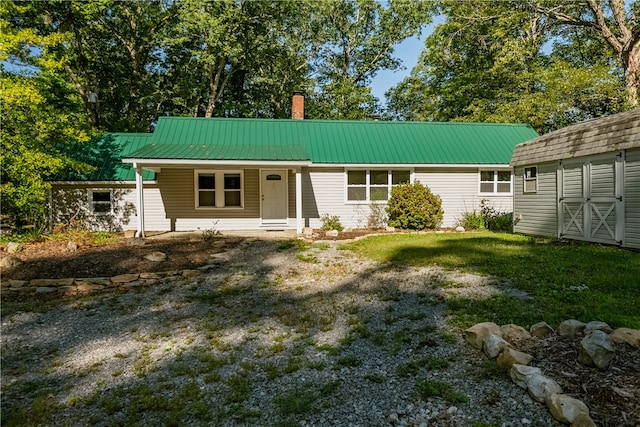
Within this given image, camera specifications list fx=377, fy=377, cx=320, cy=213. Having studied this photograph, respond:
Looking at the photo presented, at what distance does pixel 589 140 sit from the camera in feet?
33.3

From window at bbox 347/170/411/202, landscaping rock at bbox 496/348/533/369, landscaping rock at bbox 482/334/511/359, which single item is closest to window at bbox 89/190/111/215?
window at bbox 347/170/411/202

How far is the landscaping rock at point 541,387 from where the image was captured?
304 cm

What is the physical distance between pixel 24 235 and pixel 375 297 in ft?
35.4

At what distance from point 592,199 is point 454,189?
5723 millimetres

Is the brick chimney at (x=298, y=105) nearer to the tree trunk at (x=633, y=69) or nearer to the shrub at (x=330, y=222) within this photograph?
the shrub at (x=330, y=222)

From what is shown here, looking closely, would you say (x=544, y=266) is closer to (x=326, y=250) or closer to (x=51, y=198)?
(x=326, y=250)

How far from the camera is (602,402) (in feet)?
9.55

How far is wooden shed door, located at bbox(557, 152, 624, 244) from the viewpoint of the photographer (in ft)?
30.8

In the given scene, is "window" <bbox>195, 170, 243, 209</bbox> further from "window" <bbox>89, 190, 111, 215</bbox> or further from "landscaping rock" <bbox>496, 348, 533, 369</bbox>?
"landscaping rock" <bbox>496, 348, 533, 369</bbox>

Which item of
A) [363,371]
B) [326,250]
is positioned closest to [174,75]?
[326,250]

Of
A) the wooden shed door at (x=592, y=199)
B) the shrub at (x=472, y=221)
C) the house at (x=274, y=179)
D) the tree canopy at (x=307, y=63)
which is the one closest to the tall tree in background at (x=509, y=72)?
the tree canopy at (x=307, y=63)

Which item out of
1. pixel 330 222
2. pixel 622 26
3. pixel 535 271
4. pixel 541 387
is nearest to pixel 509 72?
pixel 622 26

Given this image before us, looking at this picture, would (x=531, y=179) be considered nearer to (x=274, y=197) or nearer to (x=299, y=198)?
(x=299, y=198)

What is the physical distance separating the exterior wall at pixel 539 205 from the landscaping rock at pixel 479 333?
9005 millimetres
